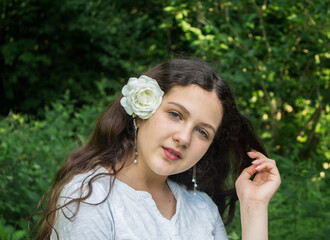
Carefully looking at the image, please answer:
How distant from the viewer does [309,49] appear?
12.1 ft

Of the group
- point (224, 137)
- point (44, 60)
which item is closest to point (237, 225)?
point (224, 137)

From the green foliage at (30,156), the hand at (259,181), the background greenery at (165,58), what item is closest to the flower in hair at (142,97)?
the background greenery at (165,58)

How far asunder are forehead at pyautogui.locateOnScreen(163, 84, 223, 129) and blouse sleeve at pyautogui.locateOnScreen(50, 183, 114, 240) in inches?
19.0

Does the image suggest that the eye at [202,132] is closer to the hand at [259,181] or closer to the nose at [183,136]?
the nose at [183,136]

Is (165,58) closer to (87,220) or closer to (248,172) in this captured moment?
(248,172)

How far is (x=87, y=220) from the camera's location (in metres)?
→ 1.59

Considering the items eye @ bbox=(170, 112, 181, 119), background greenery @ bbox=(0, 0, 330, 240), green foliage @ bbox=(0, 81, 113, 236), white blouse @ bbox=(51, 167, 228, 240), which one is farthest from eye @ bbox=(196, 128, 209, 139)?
green foliage @ bbox=(0, 81, 113, 236)

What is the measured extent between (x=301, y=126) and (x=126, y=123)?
3264mm

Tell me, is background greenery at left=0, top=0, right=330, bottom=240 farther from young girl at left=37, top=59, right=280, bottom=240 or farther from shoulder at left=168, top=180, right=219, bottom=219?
young girl at left=37, top=59, right=280, bottom=240

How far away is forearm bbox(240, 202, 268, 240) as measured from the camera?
1.90 m

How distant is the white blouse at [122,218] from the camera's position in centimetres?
159

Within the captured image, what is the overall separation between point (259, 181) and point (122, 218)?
73cm

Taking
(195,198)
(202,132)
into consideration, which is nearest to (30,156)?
(195,198)

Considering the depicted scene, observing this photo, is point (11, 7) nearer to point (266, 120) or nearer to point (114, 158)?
point (266, 120)
